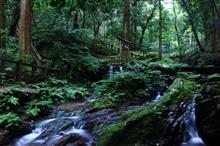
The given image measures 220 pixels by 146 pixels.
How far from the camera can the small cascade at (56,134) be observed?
26.7 ft

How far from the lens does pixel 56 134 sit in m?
8.70

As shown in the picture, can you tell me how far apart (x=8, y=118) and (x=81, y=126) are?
2108 millimetres

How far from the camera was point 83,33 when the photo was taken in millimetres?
20875

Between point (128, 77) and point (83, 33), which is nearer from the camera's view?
point (128, 77)

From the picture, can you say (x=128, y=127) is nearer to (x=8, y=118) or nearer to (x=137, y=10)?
(x=8, y=118)

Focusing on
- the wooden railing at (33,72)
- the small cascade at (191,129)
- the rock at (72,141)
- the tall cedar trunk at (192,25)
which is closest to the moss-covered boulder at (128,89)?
the wooden railing at (33,72)

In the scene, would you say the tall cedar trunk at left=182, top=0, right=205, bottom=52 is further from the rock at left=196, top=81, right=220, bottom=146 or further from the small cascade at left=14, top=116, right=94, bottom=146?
the small cascade at left=14, top=116, right=94, bottom=146

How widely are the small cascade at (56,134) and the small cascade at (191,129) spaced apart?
257 centimetres

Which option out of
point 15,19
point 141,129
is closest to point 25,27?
point 15,19

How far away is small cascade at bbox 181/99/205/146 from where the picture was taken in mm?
8164

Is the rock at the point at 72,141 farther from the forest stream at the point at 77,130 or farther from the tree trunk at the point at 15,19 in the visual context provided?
the tree trunk at the point at 15,19

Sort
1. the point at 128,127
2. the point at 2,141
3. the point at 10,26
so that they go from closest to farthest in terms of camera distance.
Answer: the point at 128,127
the point at 2,141
the point at 10,26

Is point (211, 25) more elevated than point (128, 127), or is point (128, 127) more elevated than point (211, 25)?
point (211, 25)

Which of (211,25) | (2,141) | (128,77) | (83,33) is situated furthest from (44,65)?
(211,25)
